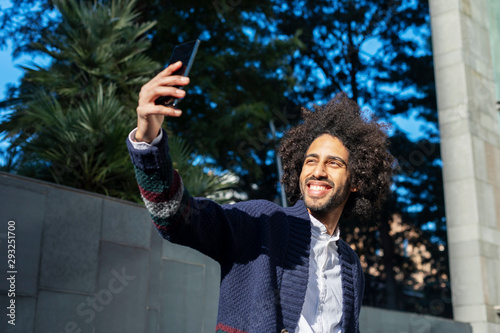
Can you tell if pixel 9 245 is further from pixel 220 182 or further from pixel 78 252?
pixel 220 182

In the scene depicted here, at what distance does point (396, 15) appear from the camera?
20500 millimetres

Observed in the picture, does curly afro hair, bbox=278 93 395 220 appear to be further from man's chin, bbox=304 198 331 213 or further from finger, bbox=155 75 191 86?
finger, bbox=155 75 191 86

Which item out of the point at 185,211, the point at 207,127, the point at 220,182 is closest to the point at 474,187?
the point at 220,182

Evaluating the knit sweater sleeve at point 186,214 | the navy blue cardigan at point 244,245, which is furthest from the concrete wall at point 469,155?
the knit sweater sleeve at point 186,214

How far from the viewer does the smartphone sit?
6.72 ft

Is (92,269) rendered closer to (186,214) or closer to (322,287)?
(322,287)

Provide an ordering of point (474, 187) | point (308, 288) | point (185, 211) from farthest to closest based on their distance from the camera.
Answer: point (474, 187), point (308, 288), point (185, 211)

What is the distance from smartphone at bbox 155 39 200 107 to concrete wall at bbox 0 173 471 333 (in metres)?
3.17

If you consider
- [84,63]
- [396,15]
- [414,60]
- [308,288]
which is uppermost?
[396,15]

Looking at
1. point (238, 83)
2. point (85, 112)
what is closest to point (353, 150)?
point (85, 112)

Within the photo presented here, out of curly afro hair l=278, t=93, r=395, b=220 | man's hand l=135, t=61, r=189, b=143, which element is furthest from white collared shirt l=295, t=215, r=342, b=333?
man's hand l=135, t=61, r=189, b=143

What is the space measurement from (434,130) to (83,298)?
16.5 m

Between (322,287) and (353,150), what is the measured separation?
910 millimetres

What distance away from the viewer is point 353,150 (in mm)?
3418
